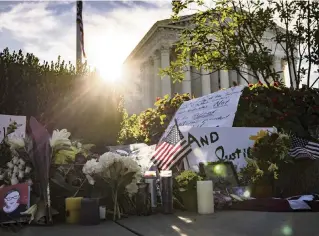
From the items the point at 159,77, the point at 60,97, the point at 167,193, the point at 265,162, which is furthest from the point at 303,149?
the point at 159,77

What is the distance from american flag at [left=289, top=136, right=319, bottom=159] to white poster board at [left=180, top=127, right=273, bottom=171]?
776 millimetres

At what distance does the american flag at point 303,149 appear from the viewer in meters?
7.01

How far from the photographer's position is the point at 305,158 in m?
6.96

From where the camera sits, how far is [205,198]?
5164 millimetres

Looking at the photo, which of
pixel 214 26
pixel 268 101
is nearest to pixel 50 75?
pixel 214 26

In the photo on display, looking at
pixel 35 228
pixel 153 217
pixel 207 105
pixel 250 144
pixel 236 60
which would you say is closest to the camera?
pixel 35 228

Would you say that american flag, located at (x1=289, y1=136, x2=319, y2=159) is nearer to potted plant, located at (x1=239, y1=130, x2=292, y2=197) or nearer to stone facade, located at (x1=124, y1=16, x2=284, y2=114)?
potted plant, located at (x1=239, y1=130, x2=292, y2=197)

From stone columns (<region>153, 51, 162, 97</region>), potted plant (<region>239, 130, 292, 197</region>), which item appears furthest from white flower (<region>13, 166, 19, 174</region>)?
stone columns (<region>153, 51, 162, 97</region>)

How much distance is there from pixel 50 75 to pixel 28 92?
4.47 feet

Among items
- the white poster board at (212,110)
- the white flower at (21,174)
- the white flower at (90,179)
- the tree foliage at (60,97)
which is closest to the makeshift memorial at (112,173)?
the white flower at (90,179)

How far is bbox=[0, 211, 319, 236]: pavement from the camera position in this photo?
12.6 feet

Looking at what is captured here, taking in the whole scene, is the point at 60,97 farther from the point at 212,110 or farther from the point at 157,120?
the point at 212,110

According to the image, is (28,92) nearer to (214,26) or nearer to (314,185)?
(214,26)

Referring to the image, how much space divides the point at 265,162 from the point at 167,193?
1.90 metres
